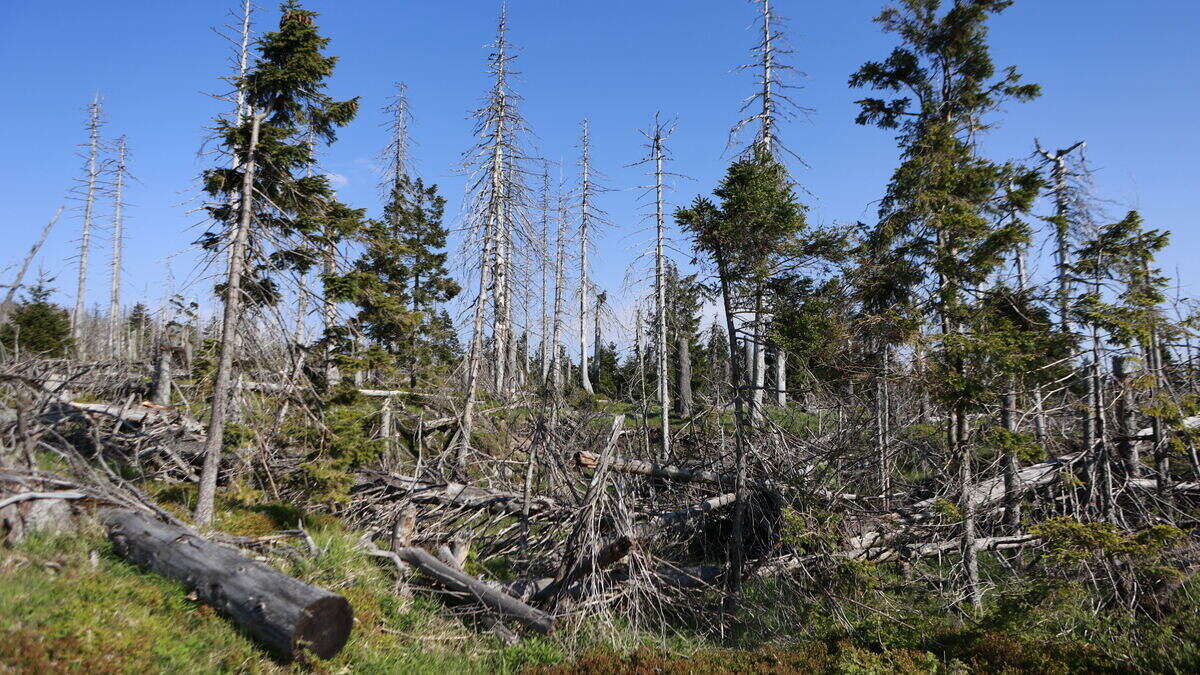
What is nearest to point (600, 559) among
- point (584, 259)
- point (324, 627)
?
point (324, 627)

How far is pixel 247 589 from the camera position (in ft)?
20.1

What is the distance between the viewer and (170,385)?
1499 centimetres

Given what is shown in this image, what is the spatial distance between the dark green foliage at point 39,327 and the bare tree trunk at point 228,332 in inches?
811

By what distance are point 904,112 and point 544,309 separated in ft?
99.7

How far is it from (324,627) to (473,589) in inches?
86.5

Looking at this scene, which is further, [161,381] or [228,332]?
[161,381]

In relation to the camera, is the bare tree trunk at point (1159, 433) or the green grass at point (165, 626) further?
the bare tree trunk at point (1159, 433)

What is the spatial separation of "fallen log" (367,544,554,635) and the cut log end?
190 centimetres

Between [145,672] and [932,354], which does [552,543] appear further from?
[932,354]

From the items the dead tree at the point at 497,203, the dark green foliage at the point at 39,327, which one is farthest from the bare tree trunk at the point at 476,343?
the dark green foliage at the point at 39,327

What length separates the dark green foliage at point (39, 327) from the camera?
932 inches

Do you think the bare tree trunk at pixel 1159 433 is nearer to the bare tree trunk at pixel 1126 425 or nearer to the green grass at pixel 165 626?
the bare tree trunk at pixel 1126 425

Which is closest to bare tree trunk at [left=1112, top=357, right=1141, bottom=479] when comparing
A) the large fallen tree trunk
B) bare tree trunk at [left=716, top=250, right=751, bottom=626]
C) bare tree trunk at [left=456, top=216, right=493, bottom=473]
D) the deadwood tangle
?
the deadwood tangle

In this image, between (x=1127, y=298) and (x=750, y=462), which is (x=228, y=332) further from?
(x=1127, y=298)
